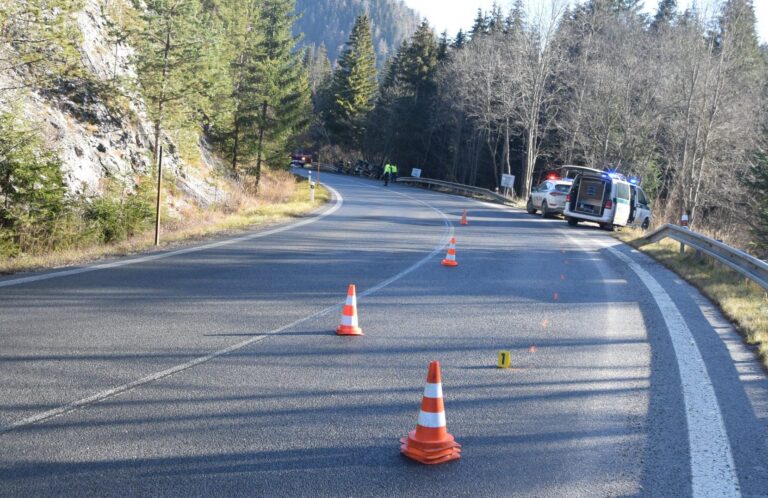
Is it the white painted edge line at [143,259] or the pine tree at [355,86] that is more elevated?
the pine tree at [355,86]

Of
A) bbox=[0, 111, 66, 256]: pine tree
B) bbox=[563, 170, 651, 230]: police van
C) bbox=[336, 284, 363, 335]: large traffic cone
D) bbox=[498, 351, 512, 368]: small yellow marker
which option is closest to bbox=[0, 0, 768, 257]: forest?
bbox=[0, 111, 66, 256]: pine tree

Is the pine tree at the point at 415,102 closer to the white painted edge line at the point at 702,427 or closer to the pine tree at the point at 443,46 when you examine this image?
the pine tree at the point at 443,46

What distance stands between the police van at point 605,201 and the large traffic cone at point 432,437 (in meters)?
23.2

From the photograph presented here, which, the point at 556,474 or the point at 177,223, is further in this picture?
the point at 177,223

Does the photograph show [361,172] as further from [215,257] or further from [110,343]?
[110,343]

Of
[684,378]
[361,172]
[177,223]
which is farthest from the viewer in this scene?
[361,172]

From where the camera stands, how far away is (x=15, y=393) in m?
5.61

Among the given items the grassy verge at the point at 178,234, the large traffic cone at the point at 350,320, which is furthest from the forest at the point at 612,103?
the large traffic cone at the point at 350,320

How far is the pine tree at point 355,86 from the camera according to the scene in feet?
263

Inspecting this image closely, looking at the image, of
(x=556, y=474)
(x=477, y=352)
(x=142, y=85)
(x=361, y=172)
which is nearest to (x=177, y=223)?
(x=142, y=85)

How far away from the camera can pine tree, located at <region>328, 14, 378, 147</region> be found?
80.2 meters

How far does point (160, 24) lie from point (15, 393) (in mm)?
22358

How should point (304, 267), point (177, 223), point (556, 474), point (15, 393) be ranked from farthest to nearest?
point (177, 223) < point (304, 267) < point (15, 393) < point (556, 474)

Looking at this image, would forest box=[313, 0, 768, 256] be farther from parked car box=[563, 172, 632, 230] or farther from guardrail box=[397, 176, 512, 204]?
parked car box=[563, 172, 632, 230]
